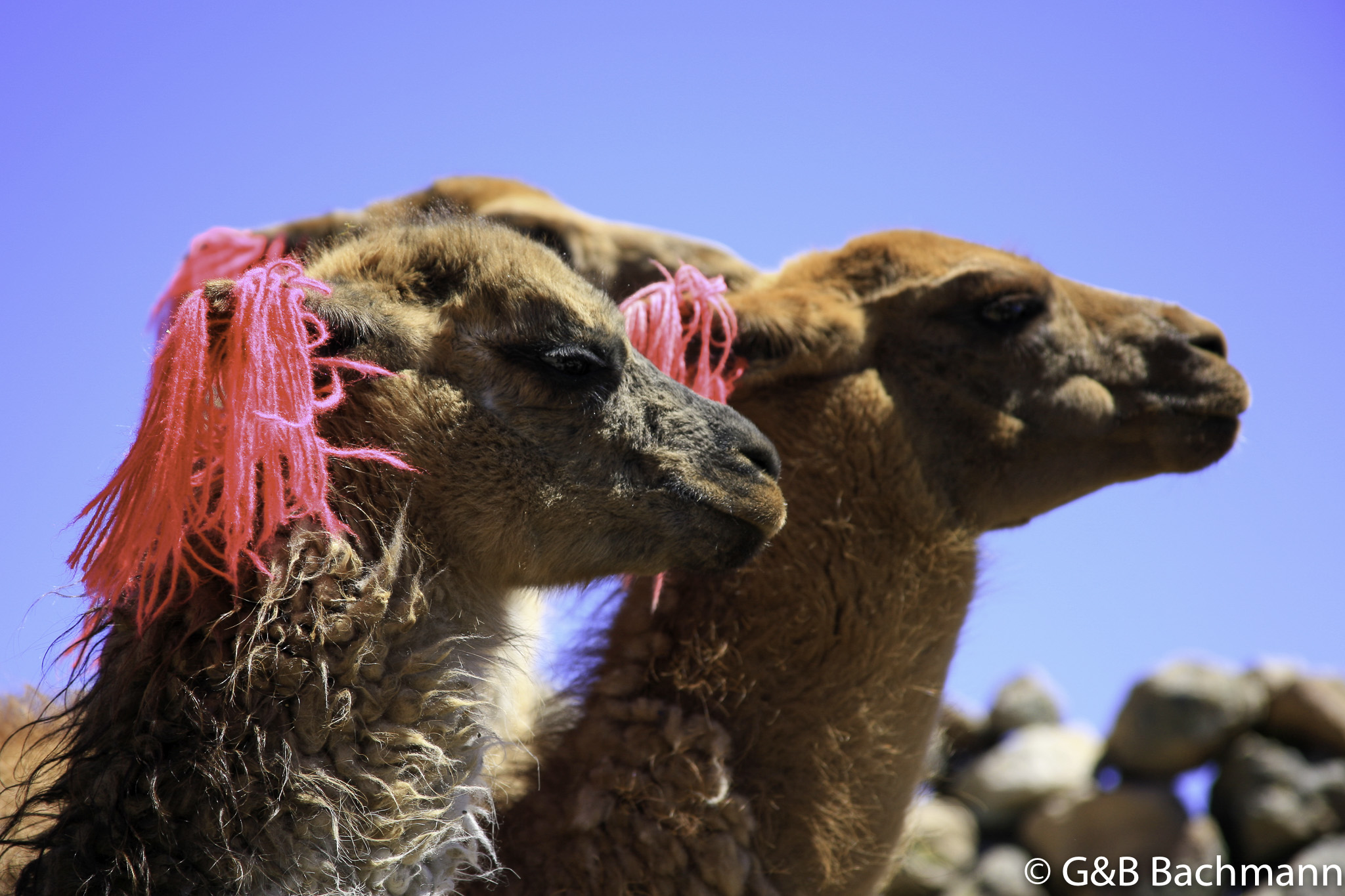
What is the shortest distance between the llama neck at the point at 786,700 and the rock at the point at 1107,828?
3848 mm

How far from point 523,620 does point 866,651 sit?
2.75 feet

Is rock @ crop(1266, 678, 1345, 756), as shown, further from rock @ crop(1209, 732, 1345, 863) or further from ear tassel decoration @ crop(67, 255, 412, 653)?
ear tassel decoration @ crop(67, 255, 412, 653)

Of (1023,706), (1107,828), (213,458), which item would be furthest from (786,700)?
(1023,706)

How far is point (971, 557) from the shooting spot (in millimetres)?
3162

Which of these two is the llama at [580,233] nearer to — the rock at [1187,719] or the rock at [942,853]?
the rock at [942,853]

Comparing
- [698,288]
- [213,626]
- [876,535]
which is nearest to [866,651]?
[876,535]

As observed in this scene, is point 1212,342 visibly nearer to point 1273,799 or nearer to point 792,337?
point 792,337

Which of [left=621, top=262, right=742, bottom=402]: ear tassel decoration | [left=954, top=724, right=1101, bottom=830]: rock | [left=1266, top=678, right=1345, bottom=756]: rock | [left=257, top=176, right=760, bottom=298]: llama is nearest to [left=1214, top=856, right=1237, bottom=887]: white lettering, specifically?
[left=1266, top=678, right=1345, bottom=756]: rock

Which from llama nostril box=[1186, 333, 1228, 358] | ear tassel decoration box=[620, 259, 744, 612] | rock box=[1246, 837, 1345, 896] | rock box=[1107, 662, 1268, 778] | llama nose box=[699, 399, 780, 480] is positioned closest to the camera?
llama nose box=[699, 399, 780, 480]

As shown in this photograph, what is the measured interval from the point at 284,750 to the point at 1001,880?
5739 mm

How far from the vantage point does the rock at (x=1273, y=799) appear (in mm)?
5949

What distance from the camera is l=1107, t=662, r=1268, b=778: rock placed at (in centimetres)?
643

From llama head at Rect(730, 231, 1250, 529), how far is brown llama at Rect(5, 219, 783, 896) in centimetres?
74

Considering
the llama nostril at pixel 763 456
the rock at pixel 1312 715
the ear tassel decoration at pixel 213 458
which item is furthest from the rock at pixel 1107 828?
the ear tassel decoration at pixel 213 458
